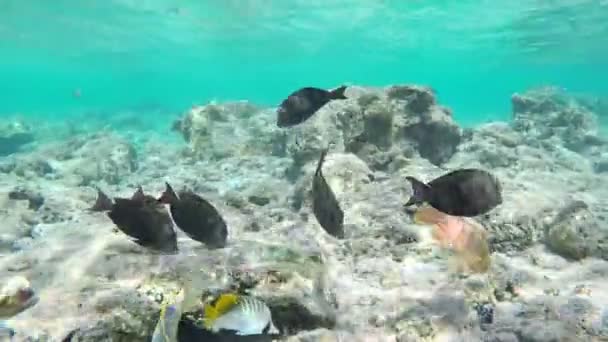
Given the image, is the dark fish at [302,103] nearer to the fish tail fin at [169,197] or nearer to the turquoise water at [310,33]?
the fish tail fin at [169,197]

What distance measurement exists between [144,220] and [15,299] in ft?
2.73

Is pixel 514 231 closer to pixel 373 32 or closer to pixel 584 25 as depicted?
pixel 584 25

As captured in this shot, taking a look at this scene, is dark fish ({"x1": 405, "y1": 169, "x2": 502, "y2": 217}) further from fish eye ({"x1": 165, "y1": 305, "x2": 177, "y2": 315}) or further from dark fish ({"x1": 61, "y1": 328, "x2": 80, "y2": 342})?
dark fish ({"x1": 61, "y1": 328, "x2": 80, "y2": 342})

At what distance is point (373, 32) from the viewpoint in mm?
42875

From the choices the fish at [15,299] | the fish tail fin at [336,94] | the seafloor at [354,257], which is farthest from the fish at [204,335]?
the fish tail fin at [336,94]

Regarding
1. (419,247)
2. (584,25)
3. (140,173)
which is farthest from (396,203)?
(584,25)

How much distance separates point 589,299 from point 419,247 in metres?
1.61

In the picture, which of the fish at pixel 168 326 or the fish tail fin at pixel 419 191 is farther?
the fish tail fin at pixel 419 191

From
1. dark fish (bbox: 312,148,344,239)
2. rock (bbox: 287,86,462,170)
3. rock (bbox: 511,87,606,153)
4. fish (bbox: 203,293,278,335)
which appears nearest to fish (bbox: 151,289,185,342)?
fish (bbox: 203,293,278,335)

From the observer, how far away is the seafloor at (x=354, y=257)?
3248 millimetres

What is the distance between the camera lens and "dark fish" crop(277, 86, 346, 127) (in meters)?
3.77

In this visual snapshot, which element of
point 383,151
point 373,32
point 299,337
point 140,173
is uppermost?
point 373,32

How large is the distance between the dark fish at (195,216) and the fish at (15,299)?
930 mm

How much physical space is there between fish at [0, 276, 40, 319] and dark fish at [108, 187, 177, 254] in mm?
646
